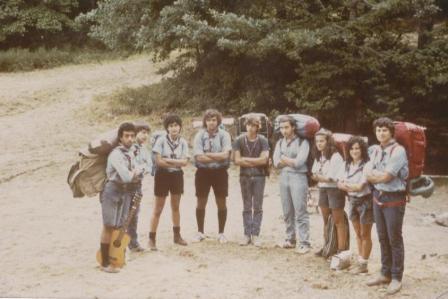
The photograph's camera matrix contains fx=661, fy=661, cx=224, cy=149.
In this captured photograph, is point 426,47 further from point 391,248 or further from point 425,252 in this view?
point 391,248

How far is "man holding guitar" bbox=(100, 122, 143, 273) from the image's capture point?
4.95m

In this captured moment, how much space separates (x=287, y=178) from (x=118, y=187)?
1506 millimetres

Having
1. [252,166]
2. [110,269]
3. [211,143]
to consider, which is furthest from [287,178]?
[110,269]

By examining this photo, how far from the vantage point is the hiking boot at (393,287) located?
461cm

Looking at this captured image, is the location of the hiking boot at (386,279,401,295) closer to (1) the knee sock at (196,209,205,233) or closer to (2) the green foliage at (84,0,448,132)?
(1) the knee sock at (196,209,205,233)

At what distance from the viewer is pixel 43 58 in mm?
14062

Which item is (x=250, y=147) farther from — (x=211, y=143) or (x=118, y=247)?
(x=118, y=247)

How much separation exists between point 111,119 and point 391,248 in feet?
19.1

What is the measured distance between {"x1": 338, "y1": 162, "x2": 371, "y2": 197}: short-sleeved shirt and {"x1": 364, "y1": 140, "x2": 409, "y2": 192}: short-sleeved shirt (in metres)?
0.27

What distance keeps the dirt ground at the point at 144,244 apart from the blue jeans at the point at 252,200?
22 centimetres

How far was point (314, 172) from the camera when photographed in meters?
5.41

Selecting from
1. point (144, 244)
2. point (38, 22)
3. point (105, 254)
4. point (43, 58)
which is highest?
point (38, 22)

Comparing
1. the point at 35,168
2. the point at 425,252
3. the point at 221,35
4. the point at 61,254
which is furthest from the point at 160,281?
the point at 221,35

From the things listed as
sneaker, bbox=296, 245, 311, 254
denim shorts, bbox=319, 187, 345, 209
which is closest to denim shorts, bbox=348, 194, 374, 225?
denim shorts, bbox=319, 187, 345, 209
